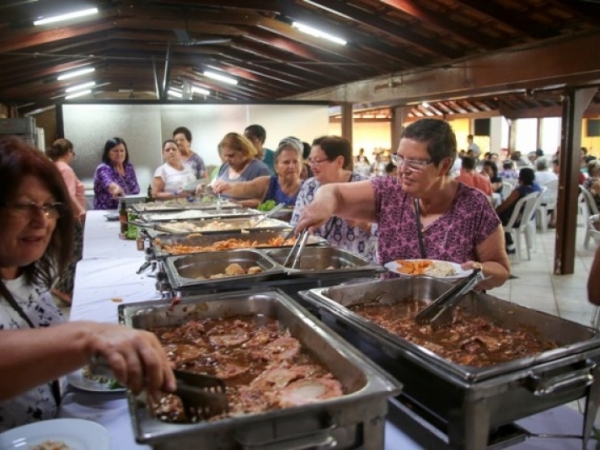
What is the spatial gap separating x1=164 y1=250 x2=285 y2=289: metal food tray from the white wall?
4.91 m

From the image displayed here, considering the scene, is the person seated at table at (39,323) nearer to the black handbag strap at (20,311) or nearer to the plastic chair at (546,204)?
the black handbag strap at (20,311)

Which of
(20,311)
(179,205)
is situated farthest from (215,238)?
(179,205)

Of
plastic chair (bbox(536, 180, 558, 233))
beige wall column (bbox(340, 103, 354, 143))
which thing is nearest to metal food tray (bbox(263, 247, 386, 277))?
beige wall column (bbox(340, 103, 354, 143))

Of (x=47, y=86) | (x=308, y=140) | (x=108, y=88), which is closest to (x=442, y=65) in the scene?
(x=308, y=140)

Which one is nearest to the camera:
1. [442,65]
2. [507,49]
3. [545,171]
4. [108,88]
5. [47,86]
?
[507,49]

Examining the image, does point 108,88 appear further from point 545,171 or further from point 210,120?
point 545,171

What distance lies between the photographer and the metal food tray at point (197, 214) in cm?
307

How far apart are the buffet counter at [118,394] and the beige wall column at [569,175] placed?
4.18 meters

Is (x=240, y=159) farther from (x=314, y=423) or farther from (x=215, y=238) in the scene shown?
(x=314, y=423)

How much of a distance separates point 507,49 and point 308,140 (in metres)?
2.89

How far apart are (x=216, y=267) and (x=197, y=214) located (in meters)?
1.39

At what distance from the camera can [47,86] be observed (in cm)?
976

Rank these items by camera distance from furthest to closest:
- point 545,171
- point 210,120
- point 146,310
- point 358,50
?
point 545,171 → point 210,120 → point 358,50 → point 146,310

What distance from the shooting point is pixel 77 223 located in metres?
2.02
